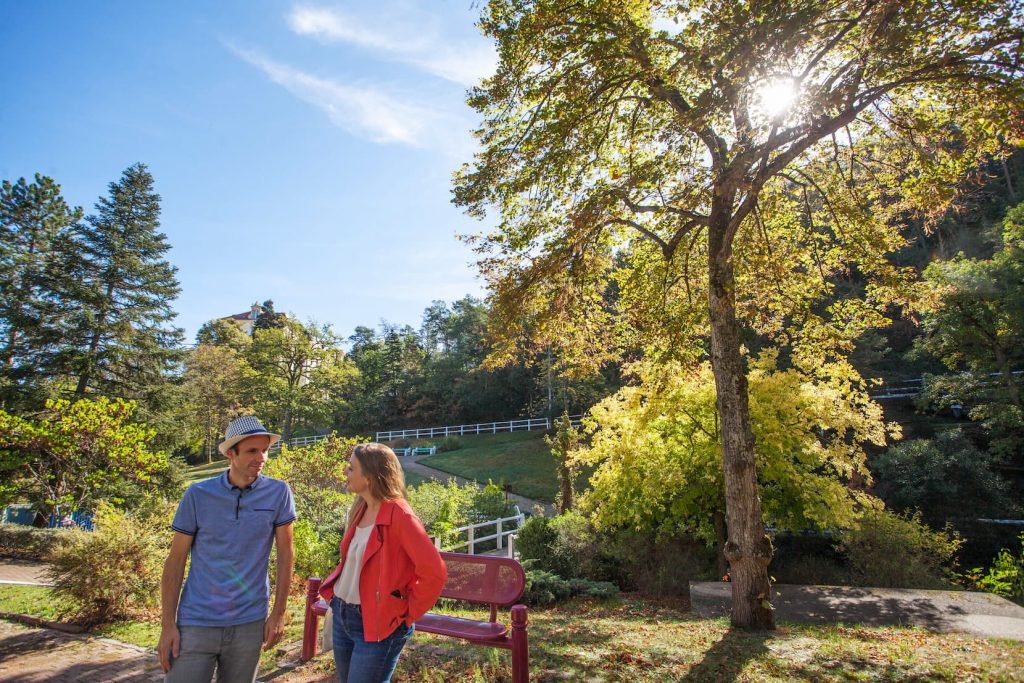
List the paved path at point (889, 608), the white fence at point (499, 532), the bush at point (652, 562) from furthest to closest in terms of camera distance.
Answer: the white fence at point (499, 532) < the bush at point (652, 562) < the paved path at point (889, 608)

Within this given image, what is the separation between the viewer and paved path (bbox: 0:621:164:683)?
4828mm

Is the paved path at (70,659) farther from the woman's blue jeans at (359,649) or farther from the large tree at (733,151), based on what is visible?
the large tree at (733,151)

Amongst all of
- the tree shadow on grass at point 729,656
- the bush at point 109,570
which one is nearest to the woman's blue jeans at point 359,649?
the tree shadow on grass at point 729,656

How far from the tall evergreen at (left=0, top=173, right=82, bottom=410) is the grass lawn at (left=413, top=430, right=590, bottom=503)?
20.3 metres

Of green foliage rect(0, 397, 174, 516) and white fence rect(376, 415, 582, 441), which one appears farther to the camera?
white fence rect(376, 415, 582, 441)

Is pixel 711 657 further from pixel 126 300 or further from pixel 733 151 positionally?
pixel 126 300

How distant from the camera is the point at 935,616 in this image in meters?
7.47

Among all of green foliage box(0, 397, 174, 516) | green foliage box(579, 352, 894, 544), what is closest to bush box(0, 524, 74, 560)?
green foliage box(0, 397, 174, 516)

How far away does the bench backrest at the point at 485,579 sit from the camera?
427cm

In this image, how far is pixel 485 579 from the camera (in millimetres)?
4465

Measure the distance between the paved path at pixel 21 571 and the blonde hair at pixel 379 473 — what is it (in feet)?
35.5

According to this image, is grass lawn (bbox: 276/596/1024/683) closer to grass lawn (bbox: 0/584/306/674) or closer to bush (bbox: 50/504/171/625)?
grass lawn (bbox: 0/584/306/674)

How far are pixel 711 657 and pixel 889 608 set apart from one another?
16.4ft

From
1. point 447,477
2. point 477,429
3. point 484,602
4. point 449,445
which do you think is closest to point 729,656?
point 484,602
